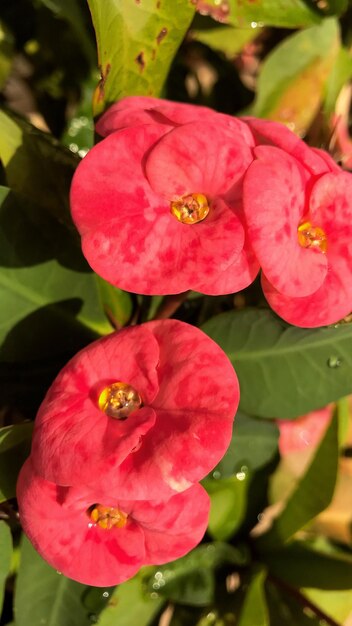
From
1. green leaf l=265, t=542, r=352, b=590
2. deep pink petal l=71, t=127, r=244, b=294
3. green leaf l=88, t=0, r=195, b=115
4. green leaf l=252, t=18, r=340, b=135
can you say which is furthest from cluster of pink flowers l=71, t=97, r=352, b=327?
green leaf l=265, t=542, r=352, b=590

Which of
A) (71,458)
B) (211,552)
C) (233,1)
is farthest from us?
(211,552)

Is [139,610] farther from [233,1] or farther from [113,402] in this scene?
[233,1]

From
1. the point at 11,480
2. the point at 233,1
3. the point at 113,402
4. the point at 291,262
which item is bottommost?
the point at 11,480

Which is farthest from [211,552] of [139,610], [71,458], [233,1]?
[233,1]

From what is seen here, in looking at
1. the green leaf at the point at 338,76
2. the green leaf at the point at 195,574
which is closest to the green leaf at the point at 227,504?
the green leaf at the point at 195,574

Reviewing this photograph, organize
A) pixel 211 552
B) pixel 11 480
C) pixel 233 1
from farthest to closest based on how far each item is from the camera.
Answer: pixel 211 552
pixel 233 1
pixel 11 480

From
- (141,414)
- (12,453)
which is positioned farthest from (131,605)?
(141,414)
